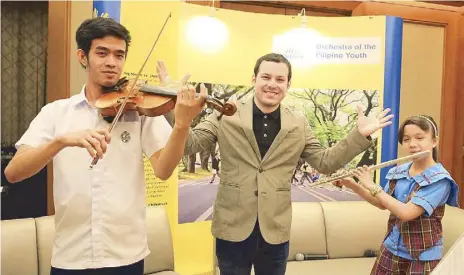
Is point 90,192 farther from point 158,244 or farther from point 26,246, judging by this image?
point 158,244

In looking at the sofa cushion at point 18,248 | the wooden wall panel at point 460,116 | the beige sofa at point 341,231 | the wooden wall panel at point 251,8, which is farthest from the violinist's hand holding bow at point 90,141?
the wooden wall panel at point 460,116

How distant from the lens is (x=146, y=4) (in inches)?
112

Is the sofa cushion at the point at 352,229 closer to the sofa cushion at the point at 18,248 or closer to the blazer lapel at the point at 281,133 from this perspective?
the blazer lapel at the point at 281,133

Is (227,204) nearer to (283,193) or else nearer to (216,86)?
(283,193)

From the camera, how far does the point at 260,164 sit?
1919 mm

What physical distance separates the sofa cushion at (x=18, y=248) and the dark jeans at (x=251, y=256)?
3.60 feet

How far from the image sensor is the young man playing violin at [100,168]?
1.37 m

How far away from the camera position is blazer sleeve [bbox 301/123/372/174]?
193 cm

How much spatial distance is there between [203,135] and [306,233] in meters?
1.52

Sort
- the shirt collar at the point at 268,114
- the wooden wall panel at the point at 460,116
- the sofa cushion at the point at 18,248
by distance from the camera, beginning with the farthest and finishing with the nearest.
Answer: the wooden wall panel at the point at 460,116
the sofa cushion at the point at 18,248
the shirt collar at the point at 268,114

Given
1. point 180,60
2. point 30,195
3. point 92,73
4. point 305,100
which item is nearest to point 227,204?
point 92,73

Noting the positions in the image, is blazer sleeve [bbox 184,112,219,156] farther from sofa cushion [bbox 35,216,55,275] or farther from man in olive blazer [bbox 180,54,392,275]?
sofa cushion [bbox 35,216,55,275]

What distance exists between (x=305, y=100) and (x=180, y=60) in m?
1.04

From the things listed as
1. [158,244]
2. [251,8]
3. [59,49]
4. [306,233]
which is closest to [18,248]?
[158,244]
